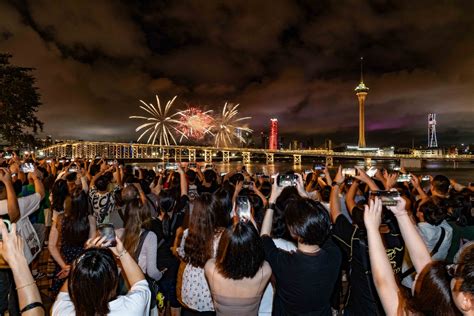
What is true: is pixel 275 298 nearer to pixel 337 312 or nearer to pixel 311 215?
pixel 311 215

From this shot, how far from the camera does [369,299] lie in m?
2.66

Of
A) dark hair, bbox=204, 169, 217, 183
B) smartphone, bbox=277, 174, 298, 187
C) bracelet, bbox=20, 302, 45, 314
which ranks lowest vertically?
bracelet, bbox=20, 302, 45, 314

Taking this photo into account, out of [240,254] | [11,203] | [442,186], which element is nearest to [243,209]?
[240,254]

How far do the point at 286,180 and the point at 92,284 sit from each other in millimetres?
2479

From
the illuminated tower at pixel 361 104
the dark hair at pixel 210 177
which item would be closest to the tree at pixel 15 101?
the dark hair at pixel 210 177

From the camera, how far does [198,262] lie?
292 centimetres

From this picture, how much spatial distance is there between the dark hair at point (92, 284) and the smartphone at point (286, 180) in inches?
88.0

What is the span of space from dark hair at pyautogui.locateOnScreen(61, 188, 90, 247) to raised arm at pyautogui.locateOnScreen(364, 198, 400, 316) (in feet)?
9.41

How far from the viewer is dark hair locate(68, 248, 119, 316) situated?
1803 millimetres

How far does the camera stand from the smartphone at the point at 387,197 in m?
2.26

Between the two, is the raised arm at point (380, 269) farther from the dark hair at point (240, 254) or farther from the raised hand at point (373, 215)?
the dark hair at point (240, 254)

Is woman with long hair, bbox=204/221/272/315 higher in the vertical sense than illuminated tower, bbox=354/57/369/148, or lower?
lower

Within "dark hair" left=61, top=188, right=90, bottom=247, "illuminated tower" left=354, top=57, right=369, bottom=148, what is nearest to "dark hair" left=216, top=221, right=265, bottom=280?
"dark hair" left=61, top=188, right=90, bottom=247

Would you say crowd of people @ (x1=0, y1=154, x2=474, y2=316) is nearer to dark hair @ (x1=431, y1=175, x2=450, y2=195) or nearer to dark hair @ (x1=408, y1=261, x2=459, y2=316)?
dark hair @ (x1=408, y1=261, x2=459, y2=316)
